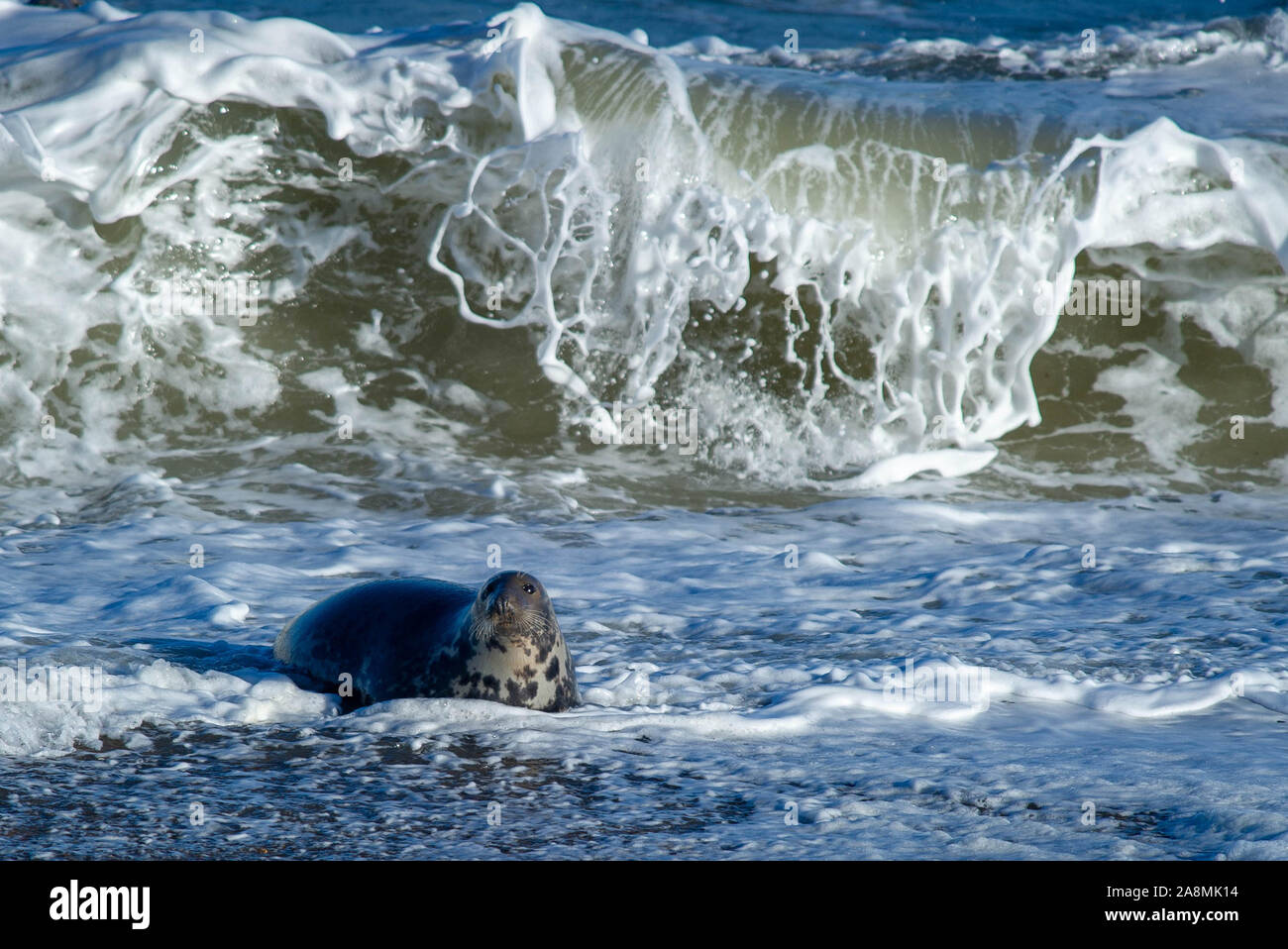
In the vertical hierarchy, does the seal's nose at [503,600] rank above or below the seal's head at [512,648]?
above

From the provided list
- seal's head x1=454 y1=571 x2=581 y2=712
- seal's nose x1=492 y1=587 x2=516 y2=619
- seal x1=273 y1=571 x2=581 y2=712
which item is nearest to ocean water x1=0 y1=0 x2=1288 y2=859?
seal x1=273 y1=571 x2=581 y2=712

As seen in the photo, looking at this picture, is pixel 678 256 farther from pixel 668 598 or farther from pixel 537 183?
pixel 668 598

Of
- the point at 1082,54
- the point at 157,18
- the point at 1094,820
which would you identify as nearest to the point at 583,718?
the point at 1094,820

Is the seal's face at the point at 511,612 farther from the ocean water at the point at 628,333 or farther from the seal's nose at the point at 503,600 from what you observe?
the ocean water at the point at 628,333

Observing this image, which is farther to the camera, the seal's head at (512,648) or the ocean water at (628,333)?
the ocean water at (628,333)

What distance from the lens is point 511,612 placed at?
11.3 feet

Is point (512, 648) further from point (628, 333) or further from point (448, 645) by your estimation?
point (628, 333)

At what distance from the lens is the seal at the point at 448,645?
3.46 m

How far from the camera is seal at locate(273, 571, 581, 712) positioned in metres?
3.46

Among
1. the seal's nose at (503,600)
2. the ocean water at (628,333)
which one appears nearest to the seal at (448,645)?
the seal's nose at (503,600)

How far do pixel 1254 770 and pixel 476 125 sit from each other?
6.14m

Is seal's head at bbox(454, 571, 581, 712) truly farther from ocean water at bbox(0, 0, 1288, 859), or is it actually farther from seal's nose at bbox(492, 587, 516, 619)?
ocean water at bbox(0, 0, 1288, 859)

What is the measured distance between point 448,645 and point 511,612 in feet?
0.79

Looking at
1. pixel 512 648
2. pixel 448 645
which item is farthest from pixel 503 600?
pixel 448 645
